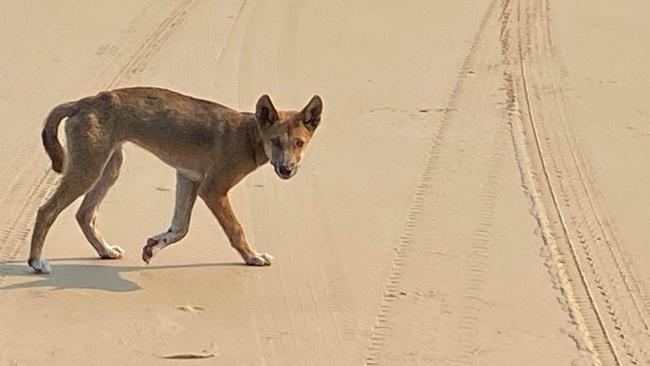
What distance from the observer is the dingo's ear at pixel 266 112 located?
764cm

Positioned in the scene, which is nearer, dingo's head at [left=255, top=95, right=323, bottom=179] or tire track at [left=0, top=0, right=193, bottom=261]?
dingo's head at [left=255, top=95, right=323, bottom=179]

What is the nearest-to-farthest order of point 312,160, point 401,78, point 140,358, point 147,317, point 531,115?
point 140,358 → point 147,317 → point 312,160 → point 531,115 → point 401,78

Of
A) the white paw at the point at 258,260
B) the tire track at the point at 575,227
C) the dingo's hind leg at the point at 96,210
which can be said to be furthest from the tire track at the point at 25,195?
the tire track at the point at 575,227

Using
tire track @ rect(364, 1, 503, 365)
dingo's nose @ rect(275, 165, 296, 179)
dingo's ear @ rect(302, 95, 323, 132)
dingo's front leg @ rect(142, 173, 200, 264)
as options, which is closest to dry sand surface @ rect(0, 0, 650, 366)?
tire track @ rect(364, 1, 503, 365)

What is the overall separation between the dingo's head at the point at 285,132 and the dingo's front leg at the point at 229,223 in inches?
13.0

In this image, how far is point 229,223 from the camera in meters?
7.71

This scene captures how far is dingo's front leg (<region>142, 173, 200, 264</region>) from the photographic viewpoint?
763 cm

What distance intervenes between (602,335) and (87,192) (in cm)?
271

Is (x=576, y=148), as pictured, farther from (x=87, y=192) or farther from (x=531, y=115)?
(x=87, y=192)

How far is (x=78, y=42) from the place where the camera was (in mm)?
11797

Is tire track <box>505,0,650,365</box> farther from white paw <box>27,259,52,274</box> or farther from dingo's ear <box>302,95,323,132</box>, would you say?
white paw <box>27,259,52,274</box>

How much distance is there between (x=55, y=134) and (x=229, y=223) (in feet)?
3.26

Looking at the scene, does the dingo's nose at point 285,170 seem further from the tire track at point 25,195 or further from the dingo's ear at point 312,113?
the tire track at point 25,195

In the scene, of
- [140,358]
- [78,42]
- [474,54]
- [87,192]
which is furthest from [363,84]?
[140,358]
